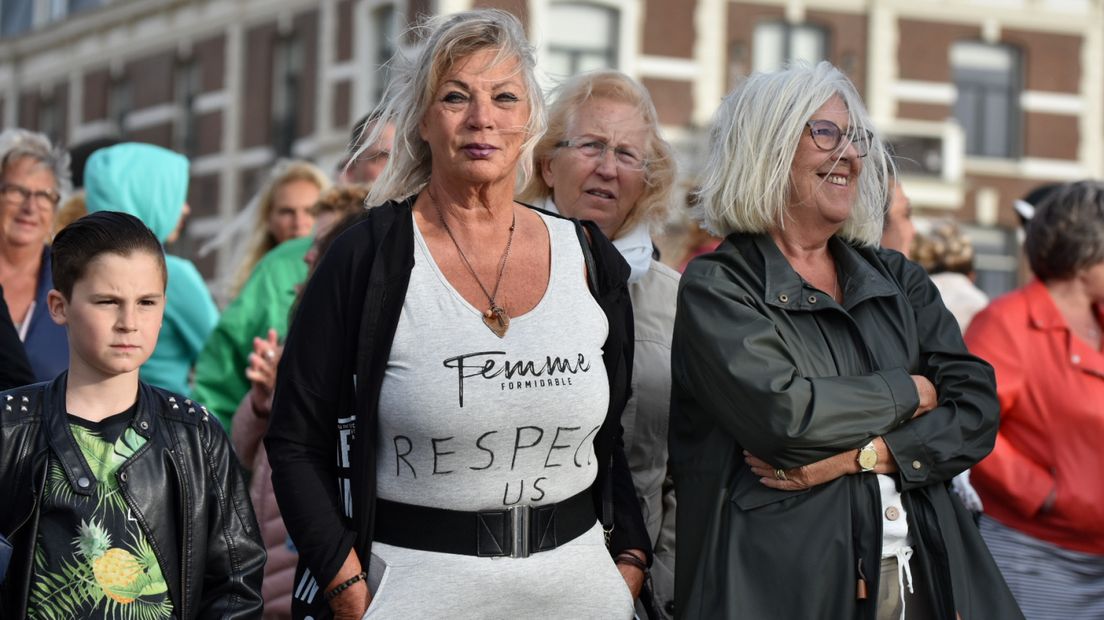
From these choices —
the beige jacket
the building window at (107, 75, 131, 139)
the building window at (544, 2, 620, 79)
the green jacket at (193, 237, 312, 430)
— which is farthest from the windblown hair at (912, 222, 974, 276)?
the building window at (107, 75, 131, 139)

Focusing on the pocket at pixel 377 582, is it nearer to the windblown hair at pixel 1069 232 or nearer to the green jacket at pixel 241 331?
the green jacket at pixel 241 331

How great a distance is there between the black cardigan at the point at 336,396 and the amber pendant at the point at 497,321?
0.20 metres

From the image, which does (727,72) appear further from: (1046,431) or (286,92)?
(1046,431)

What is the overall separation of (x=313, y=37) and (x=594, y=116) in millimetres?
25020

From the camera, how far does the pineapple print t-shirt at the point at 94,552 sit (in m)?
3.54

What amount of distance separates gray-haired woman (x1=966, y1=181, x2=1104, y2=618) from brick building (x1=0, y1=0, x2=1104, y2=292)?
60.3 ft

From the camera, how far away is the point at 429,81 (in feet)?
12.1

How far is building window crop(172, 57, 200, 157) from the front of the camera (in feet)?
105

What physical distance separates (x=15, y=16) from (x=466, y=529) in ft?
126

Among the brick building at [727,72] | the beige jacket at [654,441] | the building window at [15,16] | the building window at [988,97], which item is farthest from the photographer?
the building window at [15,16]

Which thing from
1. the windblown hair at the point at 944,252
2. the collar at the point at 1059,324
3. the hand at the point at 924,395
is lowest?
the hand at the point at 924,395

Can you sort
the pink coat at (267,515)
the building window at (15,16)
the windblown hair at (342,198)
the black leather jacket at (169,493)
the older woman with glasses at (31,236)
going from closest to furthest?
the black leather jacket at (169,493) < the older woman with glasses at (31,236) < the pink coat at (267,515) < the windblown hair at (342,198) < the building window at (15,16)

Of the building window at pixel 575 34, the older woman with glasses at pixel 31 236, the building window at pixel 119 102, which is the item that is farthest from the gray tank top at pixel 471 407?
the building window at pixel 119 102

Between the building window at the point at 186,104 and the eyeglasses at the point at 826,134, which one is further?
the building window at the point at 186,104
